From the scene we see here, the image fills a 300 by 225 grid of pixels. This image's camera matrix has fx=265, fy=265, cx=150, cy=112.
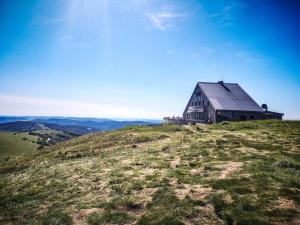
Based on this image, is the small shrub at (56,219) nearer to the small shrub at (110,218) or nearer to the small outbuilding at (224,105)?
the small shrub at (110,218)

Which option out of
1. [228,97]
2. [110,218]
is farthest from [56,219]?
[228,97]

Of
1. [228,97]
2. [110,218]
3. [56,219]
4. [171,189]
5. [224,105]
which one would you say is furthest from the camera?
[228,97]

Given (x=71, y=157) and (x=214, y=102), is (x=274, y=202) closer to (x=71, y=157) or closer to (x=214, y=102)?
(x=71, y=157)

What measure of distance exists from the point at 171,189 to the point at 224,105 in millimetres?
45988

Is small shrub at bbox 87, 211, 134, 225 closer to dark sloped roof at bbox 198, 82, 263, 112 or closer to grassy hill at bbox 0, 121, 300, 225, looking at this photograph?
grassy hill at bbox 0, 121, 300, 225

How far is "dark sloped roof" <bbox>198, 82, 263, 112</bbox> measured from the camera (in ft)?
194

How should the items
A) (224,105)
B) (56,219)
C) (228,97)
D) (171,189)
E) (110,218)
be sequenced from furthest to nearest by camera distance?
1. (228,97)
2. (224,105)
3. (171,189)
4. (56,219)
5. (110,218)

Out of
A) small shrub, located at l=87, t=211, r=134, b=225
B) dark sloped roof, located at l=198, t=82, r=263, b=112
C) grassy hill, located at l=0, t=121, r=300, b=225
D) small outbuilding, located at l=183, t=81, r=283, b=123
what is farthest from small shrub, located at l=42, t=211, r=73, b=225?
dark sloped roof, located at l=198, t=82, r=263, b=112

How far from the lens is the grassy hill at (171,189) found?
1260 cm

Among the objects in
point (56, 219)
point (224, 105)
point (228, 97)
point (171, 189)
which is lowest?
point (56, 219)

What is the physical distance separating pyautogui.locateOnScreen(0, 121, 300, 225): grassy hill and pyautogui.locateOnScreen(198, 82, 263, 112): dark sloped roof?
3213 centimetres

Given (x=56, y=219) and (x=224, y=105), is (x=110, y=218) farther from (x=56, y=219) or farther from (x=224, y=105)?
Result: (x=224, y=105)

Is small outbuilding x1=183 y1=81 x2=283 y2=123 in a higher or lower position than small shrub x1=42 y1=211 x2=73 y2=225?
higher

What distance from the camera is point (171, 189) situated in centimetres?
1570
